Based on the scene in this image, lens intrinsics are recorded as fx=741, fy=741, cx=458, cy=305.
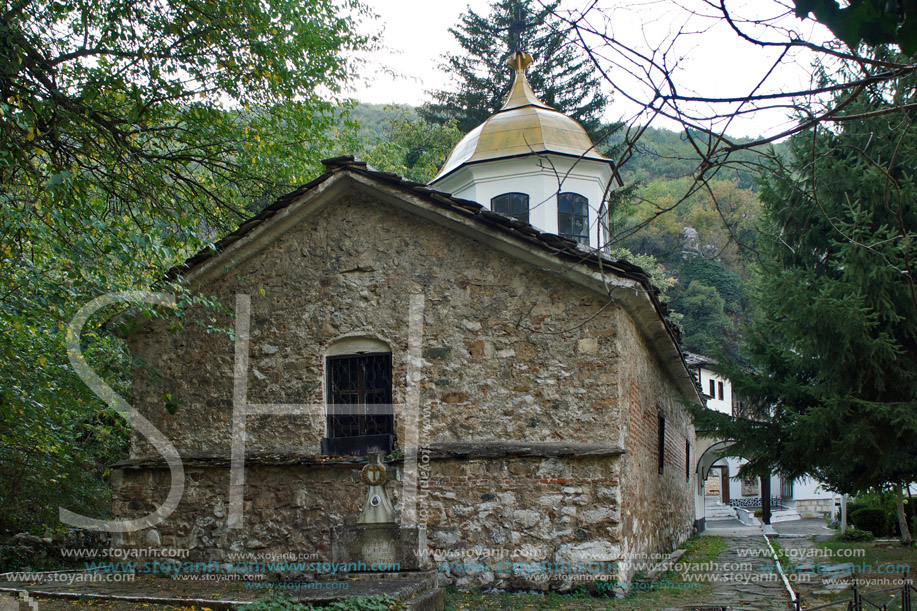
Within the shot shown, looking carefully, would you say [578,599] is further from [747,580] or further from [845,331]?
[845,331]

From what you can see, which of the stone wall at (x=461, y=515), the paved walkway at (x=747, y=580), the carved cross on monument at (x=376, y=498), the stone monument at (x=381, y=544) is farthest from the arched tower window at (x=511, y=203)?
the stone monument at (x=381, y=544)

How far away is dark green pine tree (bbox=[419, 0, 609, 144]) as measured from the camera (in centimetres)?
3009

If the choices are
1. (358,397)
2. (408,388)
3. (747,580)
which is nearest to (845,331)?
(747,580)

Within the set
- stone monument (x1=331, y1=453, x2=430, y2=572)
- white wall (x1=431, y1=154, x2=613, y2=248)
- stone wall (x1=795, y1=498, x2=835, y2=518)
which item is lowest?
stone wall (x1=795, y1=498, x2=835, y2=518)

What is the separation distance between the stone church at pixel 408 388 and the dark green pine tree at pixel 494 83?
20805 millimetres

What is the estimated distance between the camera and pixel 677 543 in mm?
Answer: 15375

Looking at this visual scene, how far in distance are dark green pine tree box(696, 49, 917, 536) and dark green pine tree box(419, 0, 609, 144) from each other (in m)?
17.1

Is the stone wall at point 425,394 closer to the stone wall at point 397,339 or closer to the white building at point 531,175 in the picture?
the stone wall at point 397,339

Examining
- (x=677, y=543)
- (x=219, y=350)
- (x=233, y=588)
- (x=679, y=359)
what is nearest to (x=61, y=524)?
(x=219, y=350)

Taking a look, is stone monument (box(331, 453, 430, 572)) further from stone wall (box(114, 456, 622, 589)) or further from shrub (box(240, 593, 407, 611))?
shrub (box(240, 593, 407, 611))

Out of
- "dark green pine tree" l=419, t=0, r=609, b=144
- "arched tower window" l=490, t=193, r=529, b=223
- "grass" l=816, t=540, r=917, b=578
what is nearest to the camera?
"grass" l=816, t=540, r=917, b=578

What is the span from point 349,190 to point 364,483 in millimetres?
3894

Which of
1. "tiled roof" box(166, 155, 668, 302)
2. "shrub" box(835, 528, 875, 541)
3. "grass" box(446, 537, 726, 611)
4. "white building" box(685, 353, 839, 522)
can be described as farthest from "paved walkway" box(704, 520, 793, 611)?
A: "white building" box(685, 353, 839, 522)

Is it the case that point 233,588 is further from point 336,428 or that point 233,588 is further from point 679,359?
point 679,359
